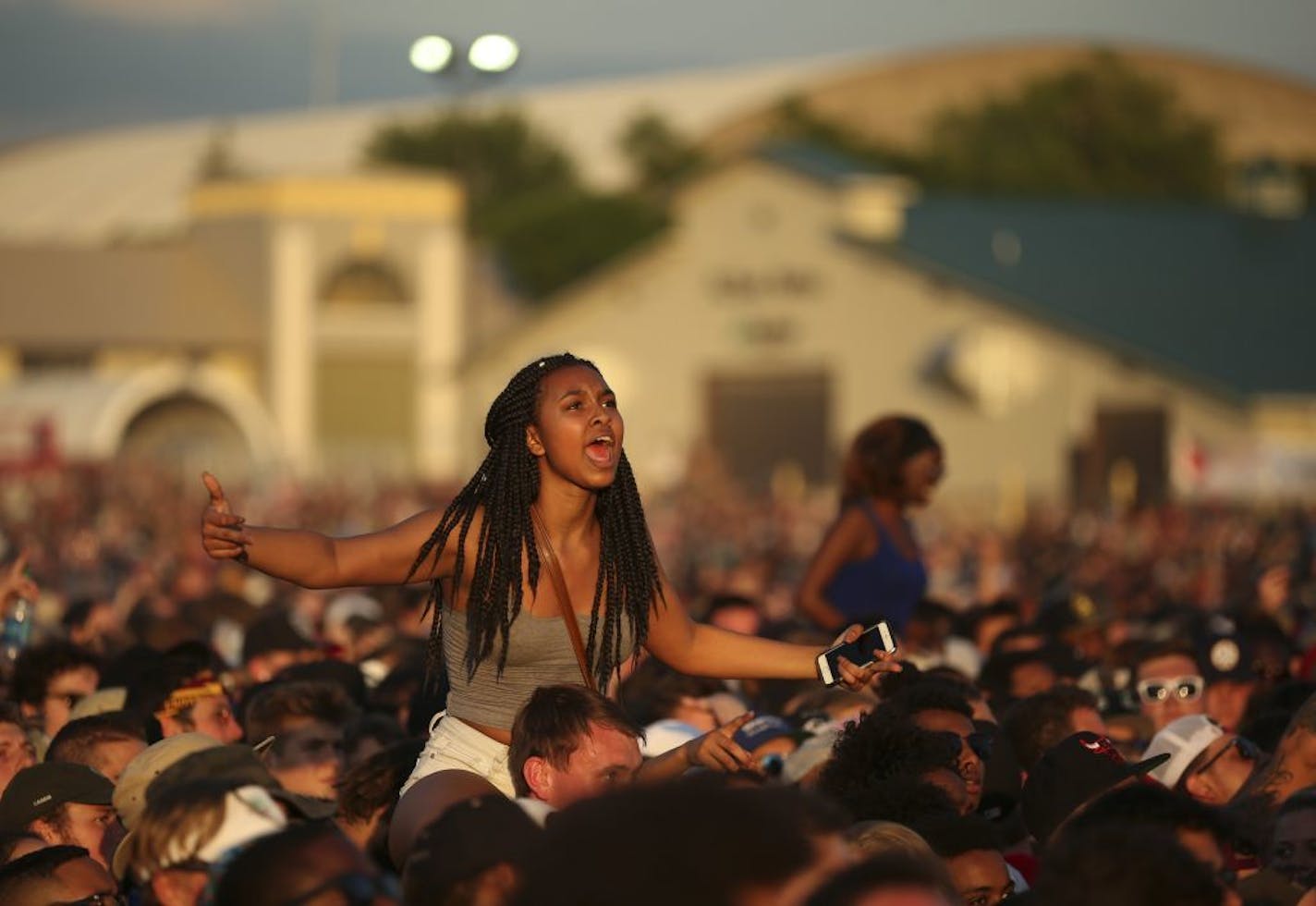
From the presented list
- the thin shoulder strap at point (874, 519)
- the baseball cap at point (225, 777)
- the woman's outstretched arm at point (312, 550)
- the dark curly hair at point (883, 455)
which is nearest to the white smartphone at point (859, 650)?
the woman's outstretched arm at point (312, 550)

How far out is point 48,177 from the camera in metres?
106

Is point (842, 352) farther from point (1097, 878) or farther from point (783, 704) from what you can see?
point (1097, 878)

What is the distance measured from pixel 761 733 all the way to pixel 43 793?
2.34 meters

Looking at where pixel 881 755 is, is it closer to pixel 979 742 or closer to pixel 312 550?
pixel 979 742

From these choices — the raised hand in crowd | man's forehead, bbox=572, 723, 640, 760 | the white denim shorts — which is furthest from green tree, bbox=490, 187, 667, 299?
man's forehead, bbox=572, 723, 640, 760

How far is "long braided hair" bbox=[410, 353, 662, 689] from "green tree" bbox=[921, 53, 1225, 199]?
7886 centimetres

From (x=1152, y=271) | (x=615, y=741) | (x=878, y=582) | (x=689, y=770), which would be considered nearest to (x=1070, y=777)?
(x=689, y=770)

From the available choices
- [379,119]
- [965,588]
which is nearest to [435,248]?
[379,119]

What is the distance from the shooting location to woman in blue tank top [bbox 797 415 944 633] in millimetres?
10234

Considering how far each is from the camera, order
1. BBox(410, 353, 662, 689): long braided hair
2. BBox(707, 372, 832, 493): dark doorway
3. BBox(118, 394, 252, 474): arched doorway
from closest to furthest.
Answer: BBox(410, 353, 662, 689): long braided hair → BBox(118, 394, 252, 474): arched doorway → BBox(707, 372, 832, 493): dark doorway

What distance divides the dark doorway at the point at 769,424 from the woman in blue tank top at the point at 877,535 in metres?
46.4

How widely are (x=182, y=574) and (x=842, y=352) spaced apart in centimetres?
3746

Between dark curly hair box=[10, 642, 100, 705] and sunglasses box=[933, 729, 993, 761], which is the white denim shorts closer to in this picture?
sunglasses box=[933, 729, 993, 761]

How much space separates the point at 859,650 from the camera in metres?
6.59
